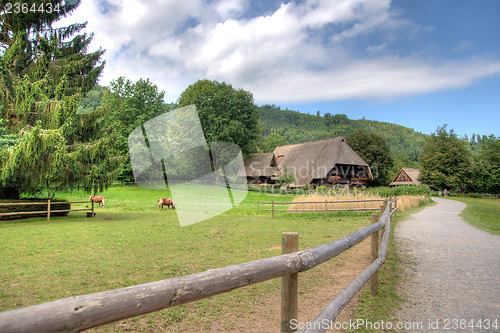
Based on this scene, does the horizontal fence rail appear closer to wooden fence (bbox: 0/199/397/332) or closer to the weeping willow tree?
wooden fence (bbox: 0/199/397/332)

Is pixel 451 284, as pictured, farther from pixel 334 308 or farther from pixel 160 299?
pixel 160 299

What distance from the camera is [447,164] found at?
46781 millimetres

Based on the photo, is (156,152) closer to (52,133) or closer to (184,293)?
(52,133)

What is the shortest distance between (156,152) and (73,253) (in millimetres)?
29741

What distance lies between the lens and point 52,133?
1222 cm

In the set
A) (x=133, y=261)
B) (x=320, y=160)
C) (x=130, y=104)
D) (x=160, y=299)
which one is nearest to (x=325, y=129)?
(x=320, y=160)

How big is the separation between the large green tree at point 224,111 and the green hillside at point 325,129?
37450mm

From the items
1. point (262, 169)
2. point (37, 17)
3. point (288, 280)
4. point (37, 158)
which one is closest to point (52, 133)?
point (37, 158)

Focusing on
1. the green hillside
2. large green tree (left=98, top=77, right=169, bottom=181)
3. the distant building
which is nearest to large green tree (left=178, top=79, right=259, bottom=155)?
the distant building

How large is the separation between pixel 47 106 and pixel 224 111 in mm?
26131

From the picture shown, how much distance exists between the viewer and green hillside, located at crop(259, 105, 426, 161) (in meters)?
101

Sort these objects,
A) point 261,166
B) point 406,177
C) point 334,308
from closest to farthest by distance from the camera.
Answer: point 334,308
point 261,166
point 406,177

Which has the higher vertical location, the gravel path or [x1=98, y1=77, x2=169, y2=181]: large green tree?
[x1=98, y1=77, x2=169, y2=181]: large green tree

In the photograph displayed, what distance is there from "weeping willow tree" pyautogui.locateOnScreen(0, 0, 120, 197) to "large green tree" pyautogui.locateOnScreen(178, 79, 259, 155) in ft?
67.2
